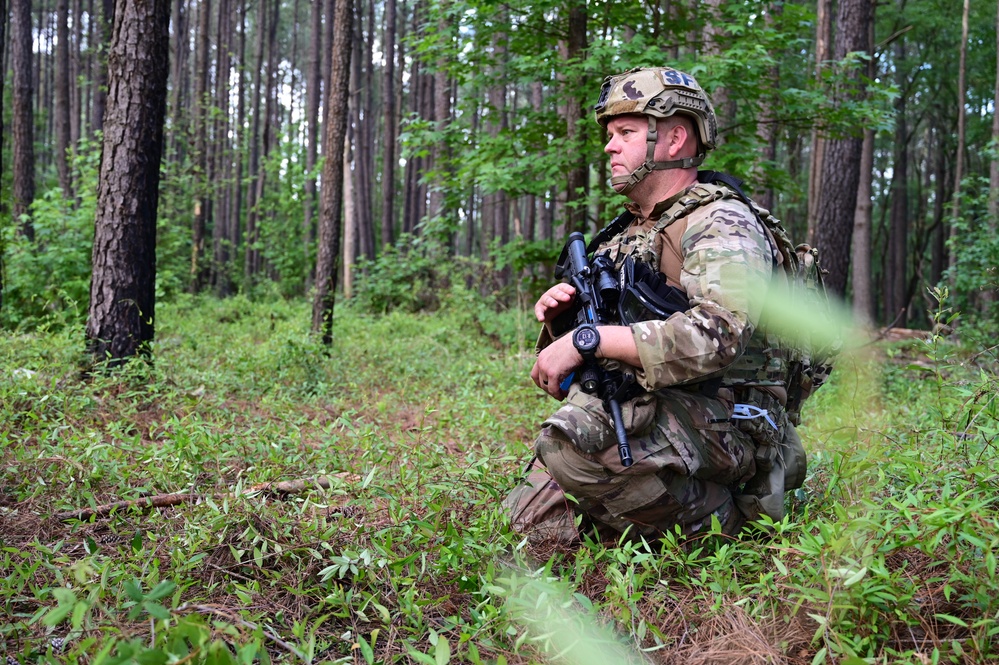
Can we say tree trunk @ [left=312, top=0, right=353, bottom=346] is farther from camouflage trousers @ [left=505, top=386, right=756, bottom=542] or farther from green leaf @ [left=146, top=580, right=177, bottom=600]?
green leaf @ [left=146, top=580, right=177, bottom=600]

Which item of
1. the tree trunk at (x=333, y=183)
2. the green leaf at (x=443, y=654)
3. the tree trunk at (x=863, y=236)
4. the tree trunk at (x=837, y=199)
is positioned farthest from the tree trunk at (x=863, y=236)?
the green leaf at (x=443, y=654)

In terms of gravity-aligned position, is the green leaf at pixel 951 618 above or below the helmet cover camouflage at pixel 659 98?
below

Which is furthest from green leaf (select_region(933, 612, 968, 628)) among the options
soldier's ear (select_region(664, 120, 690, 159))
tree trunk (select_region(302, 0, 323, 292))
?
tree trunk (select_region(302, 0, 323, 292))

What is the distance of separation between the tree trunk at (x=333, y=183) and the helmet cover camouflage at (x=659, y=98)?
5.98m

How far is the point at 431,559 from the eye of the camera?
2.68 meters

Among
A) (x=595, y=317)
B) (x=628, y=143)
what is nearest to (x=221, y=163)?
(x=628, y=143)

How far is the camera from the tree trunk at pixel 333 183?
28.2 ft

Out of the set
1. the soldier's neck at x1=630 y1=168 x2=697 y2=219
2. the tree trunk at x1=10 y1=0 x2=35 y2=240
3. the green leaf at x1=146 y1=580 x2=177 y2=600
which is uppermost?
the tree trunk at x1=10 y1=0 x2=35 y2=240

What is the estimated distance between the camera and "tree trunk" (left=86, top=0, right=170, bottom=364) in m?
5.71

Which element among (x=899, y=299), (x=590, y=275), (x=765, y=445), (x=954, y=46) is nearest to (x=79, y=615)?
(x=590, y=275)

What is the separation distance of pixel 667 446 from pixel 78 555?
2.29 m

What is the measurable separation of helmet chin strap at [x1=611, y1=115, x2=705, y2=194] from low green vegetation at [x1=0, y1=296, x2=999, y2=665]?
128 centimetres

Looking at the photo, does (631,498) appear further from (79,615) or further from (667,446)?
(79,615)

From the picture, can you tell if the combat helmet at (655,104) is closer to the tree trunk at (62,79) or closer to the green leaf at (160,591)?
the green leaf at (160,591)
